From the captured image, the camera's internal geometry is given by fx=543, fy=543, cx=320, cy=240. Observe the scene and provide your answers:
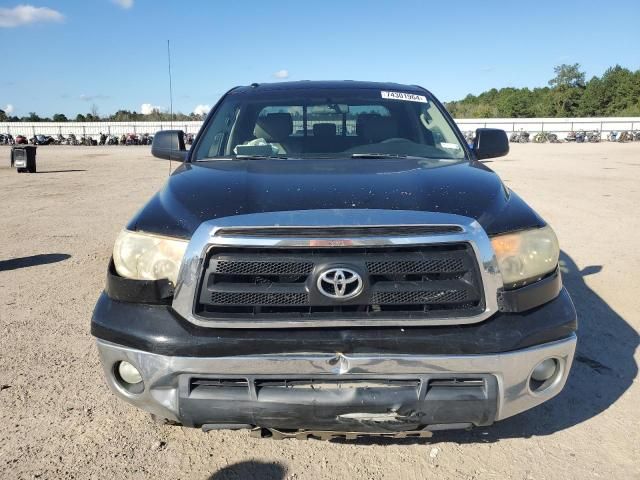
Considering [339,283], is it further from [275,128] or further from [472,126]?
[472,126]

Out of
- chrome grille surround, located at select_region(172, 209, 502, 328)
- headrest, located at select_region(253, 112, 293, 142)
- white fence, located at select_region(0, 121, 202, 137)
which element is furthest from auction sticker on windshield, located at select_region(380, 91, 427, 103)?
white fence, located at select_region(0, 121, 202, 137)

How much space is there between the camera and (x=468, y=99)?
162000mm

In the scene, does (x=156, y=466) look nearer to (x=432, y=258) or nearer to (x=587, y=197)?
(x=432, y=258)

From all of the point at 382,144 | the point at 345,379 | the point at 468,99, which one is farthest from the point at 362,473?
the point at 468,99

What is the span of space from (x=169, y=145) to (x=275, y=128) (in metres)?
0.90

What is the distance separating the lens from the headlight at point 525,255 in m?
2.33

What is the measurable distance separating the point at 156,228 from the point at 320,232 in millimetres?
762

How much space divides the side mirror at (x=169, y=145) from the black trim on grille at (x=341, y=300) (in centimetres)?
213

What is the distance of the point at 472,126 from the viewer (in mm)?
81062

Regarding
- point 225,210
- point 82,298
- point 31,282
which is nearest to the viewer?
point 225,210

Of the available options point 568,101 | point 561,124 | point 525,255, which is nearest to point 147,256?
point 525,255

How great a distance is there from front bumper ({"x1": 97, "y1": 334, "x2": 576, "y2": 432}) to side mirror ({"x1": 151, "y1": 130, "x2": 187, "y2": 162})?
2206 mm

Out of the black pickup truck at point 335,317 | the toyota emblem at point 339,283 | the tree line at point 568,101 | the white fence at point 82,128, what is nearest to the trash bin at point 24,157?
the black pickup truck at point 335,317

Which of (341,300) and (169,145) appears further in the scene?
(169,145)
